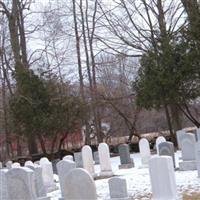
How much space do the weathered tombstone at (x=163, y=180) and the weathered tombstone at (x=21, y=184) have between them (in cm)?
252

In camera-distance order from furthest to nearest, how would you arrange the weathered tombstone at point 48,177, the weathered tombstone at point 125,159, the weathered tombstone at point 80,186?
1. the weathered tombstone at point 125,159
2. the weathered tombstone at point 48,177
3. the weathered tombstone at point 80,186

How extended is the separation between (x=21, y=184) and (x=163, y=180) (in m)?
Result: 2.90

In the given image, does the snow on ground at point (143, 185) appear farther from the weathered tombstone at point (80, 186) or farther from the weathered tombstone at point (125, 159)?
the weathered tombstone at point (125, 159)

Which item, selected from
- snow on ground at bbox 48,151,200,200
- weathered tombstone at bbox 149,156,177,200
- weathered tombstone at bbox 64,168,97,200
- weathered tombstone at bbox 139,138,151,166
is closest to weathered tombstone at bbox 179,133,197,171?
snow on ground at bbox 48,151,200,200

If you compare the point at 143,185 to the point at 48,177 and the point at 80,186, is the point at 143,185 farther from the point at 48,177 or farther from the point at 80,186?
the point at 48,177

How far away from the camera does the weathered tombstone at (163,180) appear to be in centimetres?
943

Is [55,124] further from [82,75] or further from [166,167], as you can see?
[166,167]

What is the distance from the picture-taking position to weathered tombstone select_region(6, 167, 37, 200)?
33.4 feet

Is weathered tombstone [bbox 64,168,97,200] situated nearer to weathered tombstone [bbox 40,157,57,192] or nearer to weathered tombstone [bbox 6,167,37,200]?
weathered tombstone [bbox 6,167,37,200]

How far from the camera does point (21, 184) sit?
10.2 metres

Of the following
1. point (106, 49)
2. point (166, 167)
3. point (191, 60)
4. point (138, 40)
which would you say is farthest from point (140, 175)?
point (106, 49)

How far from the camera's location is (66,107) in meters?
25.3

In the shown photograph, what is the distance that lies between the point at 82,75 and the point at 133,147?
262 inches

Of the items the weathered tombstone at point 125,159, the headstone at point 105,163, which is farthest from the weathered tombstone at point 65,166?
the weathered tombstone at point 125,159
